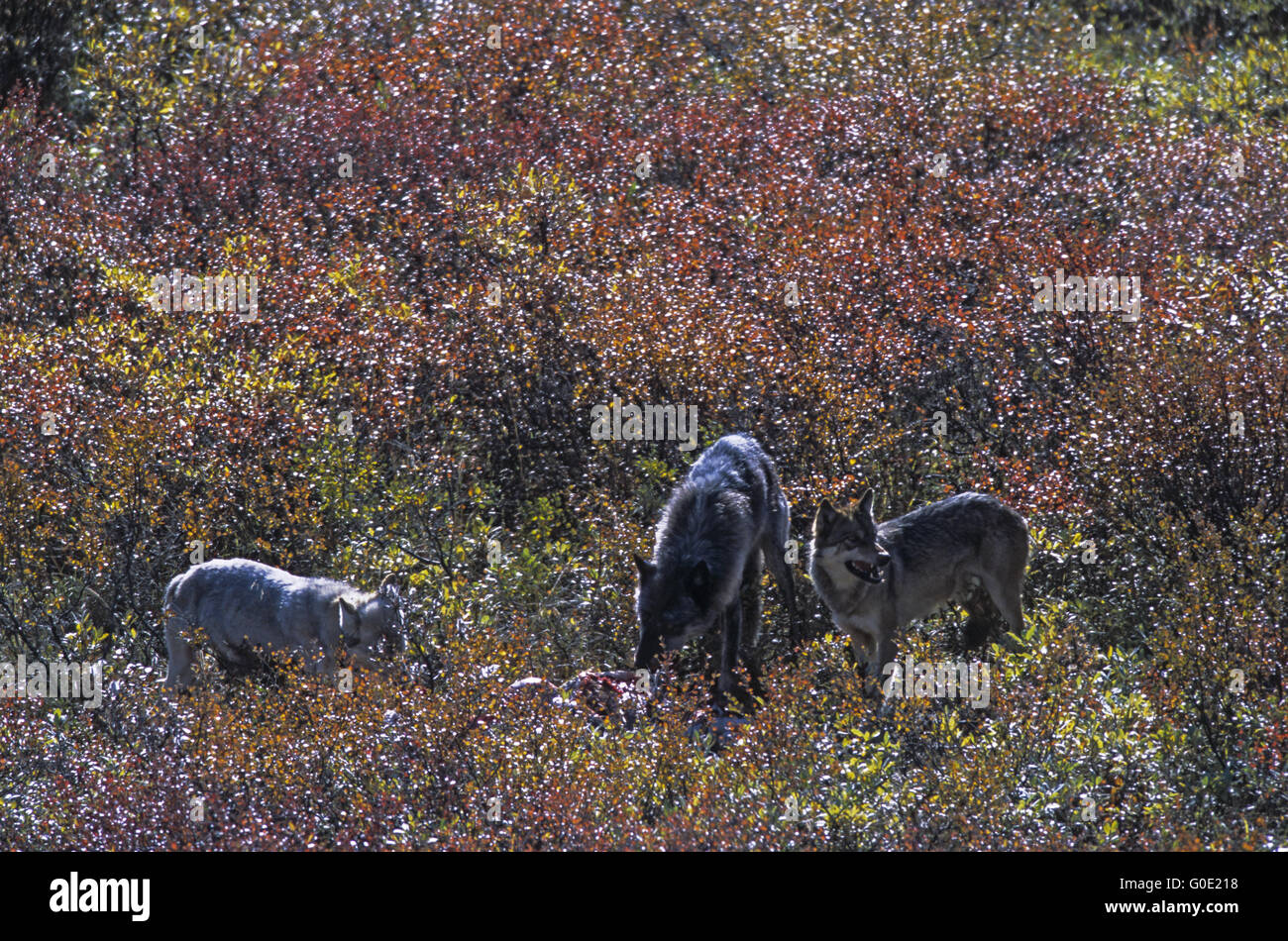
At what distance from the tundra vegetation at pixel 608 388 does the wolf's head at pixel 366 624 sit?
0.31 m

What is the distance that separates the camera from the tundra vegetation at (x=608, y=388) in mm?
8461

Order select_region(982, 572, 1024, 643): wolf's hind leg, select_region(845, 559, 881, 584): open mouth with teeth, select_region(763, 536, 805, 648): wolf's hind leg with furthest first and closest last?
select_region(763, 536, 805, 648): wolf's hind leg < select_region(982, 572, 1024, 643): wolf's hind leg < select_region(845, 559, 881, 584): open mouth with teeth

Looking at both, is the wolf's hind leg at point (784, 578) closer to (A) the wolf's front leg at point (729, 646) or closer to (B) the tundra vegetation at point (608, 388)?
(B) the tundra vegetation at point (608, 388)

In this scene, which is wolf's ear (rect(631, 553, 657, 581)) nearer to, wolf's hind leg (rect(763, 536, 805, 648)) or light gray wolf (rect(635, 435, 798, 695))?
light gray wolf (rect(635, 435, 798, 695))

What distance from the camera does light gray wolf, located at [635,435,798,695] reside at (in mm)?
10023

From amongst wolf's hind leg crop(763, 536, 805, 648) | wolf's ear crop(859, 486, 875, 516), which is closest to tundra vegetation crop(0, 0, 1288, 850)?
wolf's hind leg crop(763, 536, 805, 648)

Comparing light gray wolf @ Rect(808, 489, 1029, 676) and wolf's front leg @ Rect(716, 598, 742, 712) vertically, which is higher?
light gray wolf @ Rect(808, 489, 1029, 676)

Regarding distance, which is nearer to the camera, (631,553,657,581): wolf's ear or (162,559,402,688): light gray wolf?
(162,559,402,688): light gray wolf

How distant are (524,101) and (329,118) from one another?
2.84 metres

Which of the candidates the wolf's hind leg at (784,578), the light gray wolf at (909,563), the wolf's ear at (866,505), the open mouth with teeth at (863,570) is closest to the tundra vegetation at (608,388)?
the wolf's hind leg at (784,578)

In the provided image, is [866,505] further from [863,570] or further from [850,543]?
[863,570]

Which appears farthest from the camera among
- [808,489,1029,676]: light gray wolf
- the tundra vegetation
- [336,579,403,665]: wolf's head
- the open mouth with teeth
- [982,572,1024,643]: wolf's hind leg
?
[982,572,1024,643]: wolf's hind leg

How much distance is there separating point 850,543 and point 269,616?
411 cm

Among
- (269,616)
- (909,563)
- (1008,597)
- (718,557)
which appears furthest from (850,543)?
(269,616)
